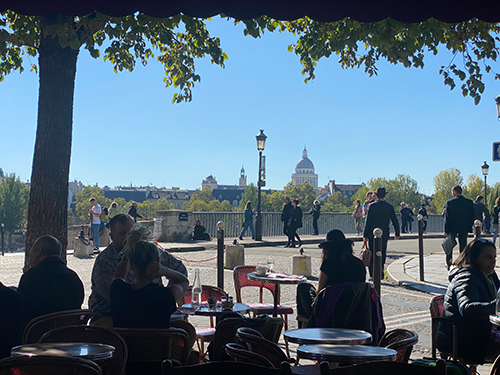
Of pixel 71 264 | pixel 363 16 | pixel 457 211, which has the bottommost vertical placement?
pixel 71 264

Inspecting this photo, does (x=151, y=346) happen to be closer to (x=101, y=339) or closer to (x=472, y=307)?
(x=101, y=339)

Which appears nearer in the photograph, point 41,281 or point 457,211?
point 41,281

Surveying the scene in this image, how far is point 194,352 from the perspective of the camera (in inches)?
177

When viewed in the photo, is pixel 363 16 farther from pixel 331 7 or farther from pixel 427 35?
pixel 427 35

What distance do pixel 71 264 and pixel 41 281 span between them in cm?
1123

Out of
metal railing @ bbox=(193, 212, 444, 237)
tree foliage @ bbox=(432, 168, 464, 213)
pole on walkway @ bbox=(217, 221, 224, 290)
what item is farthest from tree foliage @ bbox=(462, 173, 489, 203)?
pole on walkway @ bbox=(217, 221, 224, 290)

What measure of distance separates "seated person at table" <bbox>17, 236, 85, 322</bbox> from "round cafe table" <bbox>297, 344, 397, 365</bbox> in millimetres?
2188

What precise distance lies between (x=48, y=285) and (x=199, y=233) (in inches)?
726

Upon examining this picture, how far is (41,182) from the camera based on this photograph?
6.34 m

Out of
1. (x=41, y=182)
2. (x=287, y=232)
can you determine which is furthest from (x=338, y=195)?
(x=41, y=182)

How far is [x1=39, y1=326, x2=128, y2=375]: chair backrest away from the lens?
136 inches

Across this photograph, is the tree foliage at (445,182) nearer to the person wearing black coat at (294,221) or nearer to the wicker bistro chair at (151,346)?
the person wearing black coat at (294,221)

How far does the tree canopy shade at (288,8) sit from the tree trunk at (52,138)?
6.50 ft

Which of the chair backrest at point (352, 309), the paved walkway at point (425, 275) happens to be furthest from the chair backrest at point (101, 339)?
the paved walkway at point (425, 275)
